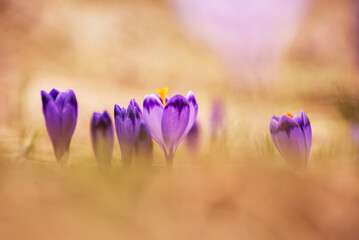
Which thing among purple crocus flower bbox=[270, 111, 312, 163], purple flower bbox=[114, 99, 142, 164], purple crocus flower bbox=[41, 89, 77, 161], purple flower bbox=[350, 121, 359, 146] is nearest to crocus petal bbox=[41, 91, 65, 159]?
purple crocus flower bbox=[41, 89, 77, 161]

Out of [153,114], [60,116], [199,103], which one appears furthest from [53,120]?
[199,103]

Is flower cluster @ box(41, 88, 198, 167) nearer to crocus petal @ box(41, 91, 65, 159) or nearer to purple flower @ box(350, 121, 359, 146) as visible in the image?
crocus petal @ box(41, 91, 65, 159)

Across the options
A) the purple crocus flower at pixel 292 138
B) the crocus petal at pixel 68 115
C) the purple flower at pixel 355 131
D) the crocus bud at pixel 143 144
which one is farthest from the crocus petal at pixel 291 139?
the purple flower at pixel 355 131

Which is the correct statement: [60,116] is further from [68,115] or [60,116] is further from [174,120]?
[174,120]

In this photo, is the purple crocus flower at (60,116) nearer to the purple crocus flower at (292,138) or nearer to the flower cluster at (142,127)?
the flower cluster at (142,127)

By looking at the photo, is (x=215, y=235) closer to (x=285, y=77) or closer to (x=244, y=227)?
(x=244, y=227)

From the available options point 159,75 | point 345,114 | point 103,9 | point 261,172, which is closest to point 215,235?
point 261,172
